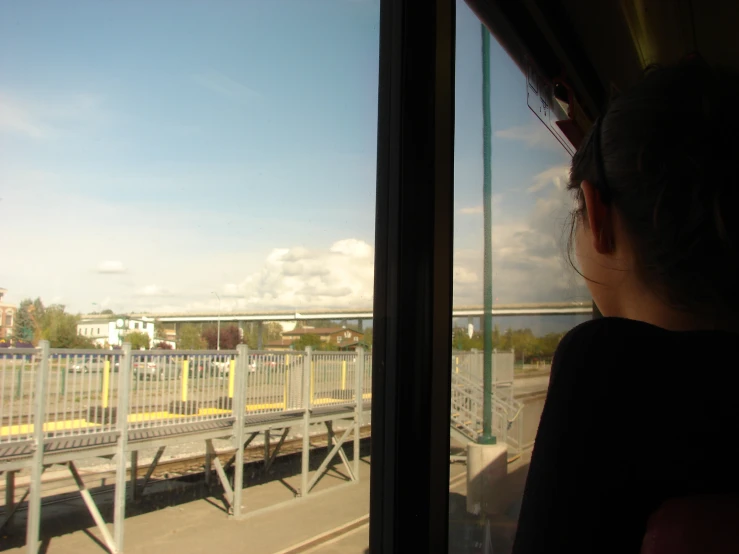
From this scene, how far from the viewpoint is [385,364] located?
50.8 inches

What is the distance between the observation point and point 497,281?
6.52 feet

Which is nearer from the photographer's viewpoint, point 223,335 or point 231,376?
point 223,335

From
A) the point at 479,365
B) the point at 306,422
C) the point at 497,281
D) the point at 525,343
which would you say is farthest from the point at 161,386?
the point at 525,343

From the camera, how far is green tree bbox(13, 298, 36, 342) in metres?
0.60

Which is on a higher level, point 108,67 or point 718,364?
point 108,67

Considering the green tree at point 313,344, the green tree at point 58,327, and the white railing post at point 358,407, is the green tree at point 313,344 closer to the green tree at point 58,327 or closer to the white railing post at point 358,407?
the white railing post at point 358,407

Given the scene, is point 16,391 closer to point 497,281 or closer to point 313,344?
point 313,344

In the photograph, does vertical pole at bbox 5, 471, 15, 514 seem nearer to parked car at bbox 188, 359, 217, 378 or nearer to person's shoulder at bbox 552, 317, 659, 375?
parked car at bbox 188, 359, 217, 378

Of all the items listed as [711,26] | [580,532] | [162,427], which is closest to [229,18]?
[162,427]

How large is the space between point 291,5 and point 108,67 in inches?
17.8

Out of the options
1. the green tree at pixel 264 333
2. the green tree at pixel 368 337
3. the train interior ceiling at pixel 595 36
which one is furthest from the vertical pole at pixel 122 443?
the train interior ceiling at pixel 595 36

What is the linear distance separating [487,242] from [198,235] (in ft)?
4.04

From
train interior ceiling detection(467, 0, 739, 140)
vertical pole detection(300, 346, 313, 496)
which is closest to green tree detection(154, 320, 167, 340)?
vertical pole detection(300, 346, 313, 496)

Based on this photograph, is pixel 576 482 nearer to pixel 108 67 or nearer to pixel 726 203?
pixel 726 203
